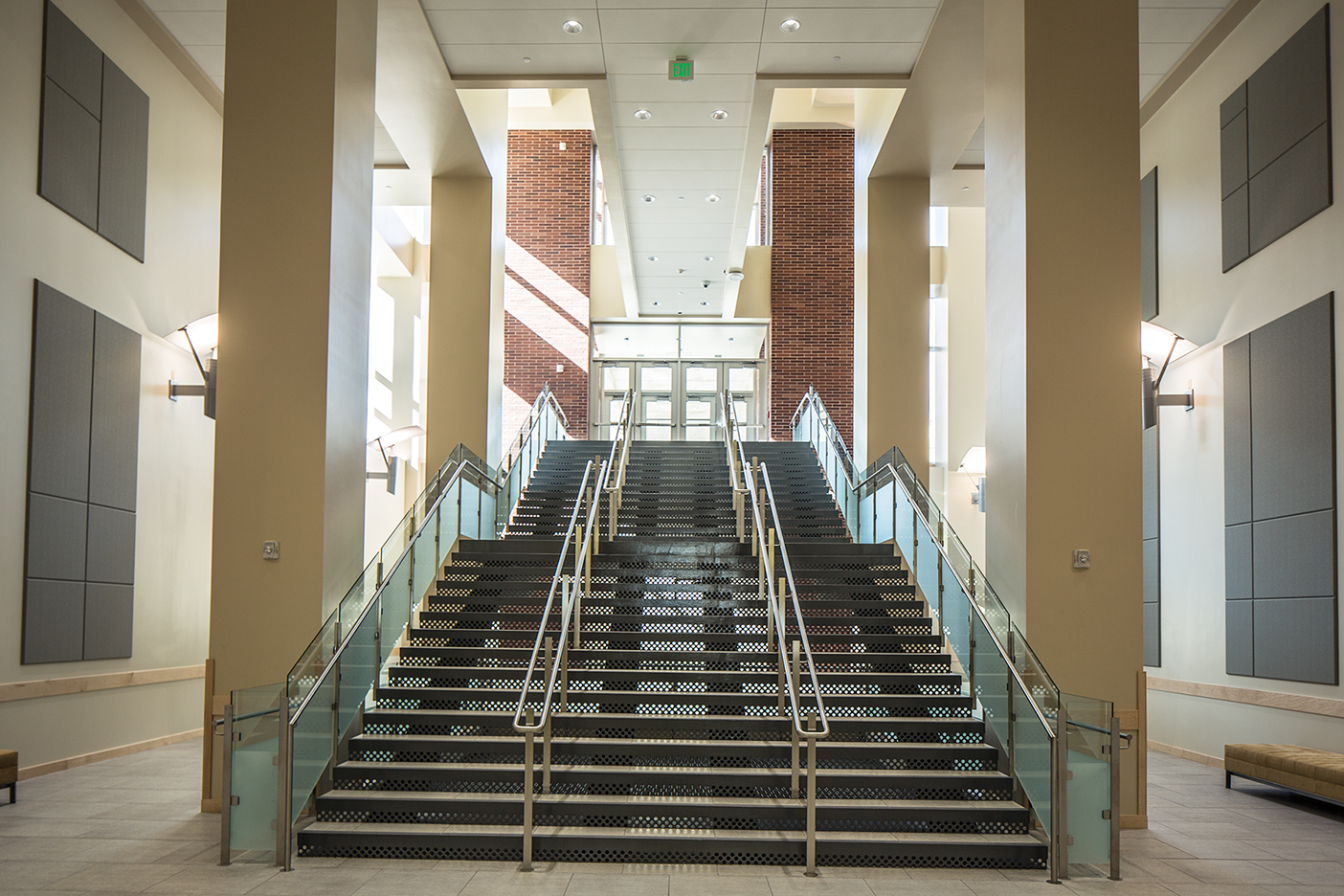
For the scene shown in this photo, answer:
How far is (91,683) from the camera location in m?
9.60

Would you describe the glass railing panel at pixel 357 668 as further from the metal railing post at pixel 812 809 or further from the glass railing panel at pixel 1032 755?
the glass railing panel at pixel 1032 755

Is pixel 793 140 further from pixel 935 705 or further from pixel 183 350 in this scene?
pixel 935 705

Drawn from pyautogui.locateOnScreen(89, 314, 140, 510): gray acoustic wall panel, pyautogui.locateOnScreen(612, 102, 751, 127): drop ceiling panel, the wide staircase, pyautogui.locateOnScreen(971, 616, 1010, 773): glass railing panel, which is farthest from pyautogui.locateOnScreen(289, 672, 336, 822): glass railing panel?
pyautogui.locateOnScreen(612, 102, 751, 127): drop ceiling panel

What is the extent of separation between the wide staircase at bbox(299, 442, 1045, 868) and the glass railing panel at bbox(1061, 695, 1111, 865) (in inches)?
12.1

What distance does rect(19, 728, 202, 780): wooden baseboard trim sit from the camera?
8.78 metres

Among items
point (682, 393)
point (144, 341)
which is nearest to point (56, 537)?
point (144, 341)

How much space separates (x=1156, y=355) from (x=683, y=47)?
5697 mm

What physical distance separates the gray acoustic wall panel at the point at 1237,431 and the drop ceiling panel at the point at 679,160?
5.96m

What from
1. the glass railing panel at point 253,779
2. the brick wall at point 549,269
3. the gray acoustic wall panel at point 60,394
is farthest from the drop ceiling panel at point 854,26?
the brick wall at point 549,269

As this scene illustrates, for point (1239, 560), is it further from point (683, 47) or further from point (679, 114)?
point (679, 114)

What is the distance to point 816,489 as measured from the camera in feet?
46.0

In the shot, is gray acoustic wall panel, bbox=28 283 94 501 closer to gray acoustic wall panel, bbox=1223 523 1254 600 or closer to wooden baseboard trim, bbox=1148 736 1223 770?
gray acoustic wall panel, bbox=1223 523 1254 600

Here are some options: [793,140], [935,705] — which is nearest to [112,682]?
[935,705]

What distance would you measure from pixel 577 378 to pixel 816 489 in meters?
8.31
